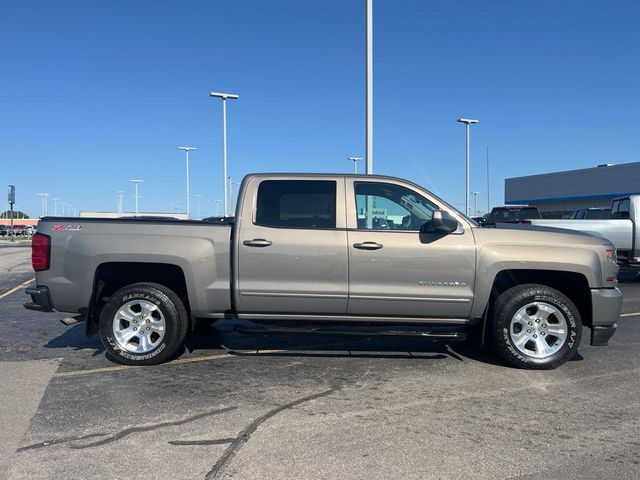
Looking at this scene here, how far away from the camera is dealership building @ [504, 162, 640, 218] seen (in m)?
44.5

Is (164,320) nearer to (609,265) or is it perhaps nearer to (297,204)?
(297,204)

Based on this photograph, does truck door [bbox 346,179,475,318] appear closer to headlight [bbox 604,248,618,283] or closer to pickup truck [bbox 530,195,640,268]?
headlight [bbox 604,248,618,283]

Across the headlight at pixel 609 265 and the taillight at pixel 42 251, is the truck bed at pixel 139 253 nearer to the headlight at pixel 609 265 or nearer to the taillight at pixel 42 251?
the taillight at pixel 42 251

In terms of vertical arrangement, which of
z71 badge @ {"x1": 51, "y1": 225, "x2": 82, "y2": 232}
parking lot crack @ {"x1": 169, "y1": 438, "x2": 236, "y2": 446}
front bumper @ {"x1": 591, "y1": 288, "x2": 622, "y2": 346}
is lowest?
parking lot crack @ {"x1": 169, "y1": 438, "x2": 236, "y2": 446}

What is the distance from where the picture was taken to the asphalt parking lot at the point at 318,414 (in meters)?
3.51

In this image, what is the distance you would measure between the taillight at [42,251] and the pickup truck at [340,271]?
0.01 meters

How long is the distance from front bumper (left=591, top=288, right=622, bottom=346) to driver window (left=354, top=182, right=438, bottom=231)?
187 centimetres

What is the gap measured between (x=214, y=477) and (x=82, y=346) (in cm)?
399

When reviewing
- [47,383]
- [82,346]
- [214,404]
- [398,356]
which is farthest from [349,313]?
[82,346]

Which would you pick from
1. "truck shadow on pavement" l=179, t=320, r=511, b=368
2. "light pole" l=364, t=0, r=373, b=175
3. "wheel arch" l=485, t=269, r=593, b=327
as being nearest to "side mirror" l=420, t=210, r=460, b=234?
"wheel arch" l=485, t=269, r=593, b=327

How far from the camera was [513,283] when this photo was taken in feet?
19.1

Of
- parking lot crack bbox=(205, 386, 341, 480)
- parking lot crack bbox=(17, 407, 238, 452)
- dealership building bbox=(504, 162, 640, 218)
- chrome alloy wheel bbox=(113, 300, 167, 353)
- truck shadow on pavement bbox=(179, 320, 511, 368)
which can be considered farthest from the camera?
dealership building bbox=(504, 162, 640, 218)

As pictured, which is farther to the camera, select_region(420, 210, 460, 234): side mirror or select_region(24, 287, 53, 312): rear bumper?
select_region(24, 287, 53, 312): rear bumper

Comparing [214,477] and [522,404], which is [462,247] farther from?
[214,477]
